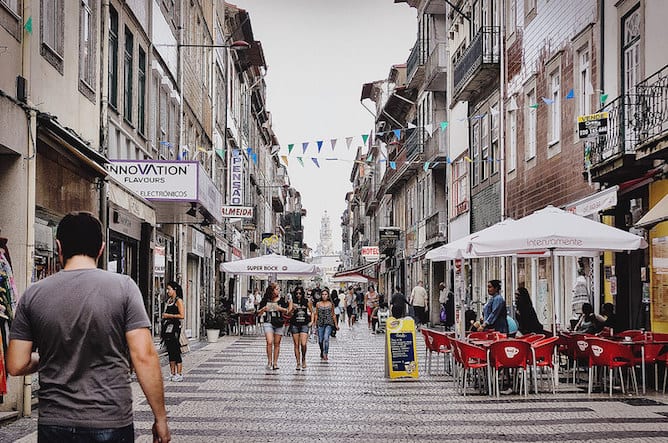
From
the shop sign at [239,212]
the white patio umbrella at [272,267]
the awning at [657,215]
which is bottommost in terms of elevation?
the white patio umbrella at [272,267]

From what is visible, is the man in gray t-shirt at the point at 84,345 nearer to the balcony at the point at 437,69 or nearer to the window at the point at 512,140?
the window at the point at 512,140

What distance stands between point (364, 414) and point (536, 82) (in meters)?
15.0

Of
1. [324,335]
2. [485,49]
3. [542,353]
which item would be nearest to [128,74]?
[324,335]

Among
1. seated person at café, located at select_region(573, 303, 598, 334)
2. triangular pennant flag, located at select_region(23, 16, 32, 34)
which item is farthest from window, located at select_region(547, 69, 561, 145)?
triangular pennant flag, located at select_region(23, 16, 32, 34)

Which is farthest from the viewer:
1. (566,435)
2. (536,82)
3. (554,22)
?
(536,82)

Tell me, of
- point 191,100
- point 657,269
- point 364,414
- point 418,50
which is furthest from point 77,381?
point 418,50

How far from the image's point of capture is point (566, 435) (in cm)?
1059

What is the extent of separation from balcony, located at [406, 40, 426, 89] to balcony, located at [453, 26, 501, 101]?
38.9ft

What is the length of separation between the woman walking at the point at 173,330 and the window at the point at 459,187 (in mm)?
19080

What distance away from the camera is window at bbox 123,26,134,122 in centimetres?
2100

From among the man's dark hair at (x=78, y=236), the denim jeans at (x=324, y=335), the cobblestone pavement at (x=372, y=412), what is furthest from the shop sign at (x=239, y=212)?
the man's dark hair at (x=78, y=236)

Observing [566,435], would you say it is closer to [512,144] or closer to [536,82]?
[536,82]

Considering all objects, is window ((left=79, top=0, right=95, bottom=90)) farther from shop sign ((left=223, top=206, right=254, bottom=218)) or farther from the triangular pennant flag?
shop sign ((left=223, top=206, right=254, bottom=218))

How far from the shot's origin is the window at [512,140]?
28.2m
